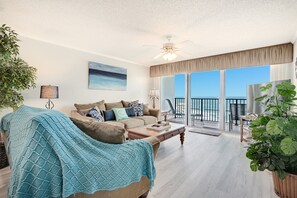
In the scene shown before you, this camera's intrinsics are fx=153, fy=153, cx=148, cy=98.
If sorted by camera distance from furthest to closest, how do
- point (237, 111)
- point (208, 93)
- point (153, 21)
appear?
point (208, 93) → point (237, 111) → point (153, 21)

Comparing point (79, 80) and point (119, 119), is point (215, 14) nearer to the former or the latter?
point (119, 119)

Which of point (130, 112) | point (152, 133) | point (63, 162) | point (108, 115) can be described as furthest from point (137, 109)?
point (63, 162)

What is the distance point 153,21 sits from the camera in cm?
251

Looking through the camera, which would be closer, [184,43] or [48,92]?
[48,92]

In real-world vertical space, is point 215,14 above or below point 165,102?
above

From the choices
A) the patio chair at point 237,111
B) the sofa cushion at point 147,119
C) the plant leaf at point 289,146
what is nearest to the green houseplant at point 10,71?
the sofa cushion at point 147,119

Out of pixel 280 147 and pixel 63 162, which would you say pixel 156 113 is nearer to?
pixel 280 147

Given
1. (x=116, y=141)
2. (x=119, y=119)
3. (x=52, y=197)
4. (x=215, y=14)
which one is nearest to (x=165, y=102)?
(x=119, y=119)

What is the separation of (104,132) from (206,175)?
156 centimetres

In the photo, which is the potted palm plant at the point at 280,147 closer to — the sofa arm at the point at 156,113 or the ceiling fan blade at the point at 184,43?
the ceiling fan blade at the point at 184,43

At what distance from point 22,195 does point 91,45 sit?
3524 mm

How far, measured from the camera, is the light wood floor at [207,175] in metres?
1.68

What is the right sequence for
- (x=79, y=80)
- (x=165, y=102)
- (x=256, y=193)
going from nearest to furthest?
(x=256, y=193) → (x=79, y=80) → (x=165, y=102)

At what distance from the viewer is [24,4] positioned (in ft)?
6.86
